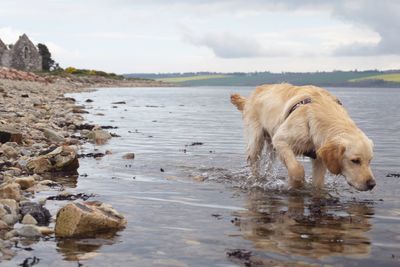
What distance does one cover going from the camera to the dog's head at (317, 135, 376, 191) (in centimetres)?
725

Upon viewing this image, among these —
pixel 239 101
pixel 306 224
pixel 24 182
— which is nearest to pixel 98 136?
pixel 239 101

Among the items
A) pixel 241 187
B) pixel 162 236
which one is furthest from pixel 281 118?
pixel 162 236

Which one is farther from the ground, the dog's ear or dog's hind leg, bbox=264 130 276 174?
the dog's ear

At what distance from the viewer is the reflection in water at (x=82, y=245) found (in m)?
4.62

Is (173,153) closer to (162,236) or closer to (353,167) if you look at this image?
(353,167)

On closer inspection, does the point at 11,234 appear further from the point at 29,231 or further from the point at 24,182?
the point at 24,182

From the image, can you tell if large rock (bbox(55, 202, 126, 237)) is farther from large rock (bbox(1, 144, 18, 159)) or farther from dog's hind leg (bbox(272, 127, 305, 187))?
large rock (bbox(1, 144, 18, 159))

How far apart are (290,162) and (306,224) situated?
86.8 inches

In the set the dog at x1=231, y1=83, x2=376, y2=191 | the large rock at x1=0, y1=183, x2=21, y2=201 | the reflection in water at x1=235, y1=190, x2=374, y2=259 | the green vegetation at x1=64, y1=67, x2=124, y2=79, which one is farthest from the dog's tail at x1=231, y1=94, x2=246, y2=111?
the green vegetation at x1=64, y1=67, x2=124, y2=79

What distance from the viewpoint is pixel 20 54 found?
102m

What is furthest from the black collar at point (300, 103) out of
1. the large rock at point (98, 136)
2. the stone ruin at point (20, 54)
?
the stone ruin at point (20, 54)

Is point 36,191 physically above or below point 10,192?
below

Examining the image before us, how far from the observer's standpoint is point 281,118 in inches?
352

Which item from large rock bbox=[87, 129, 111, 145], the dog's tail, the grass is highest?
the grass
